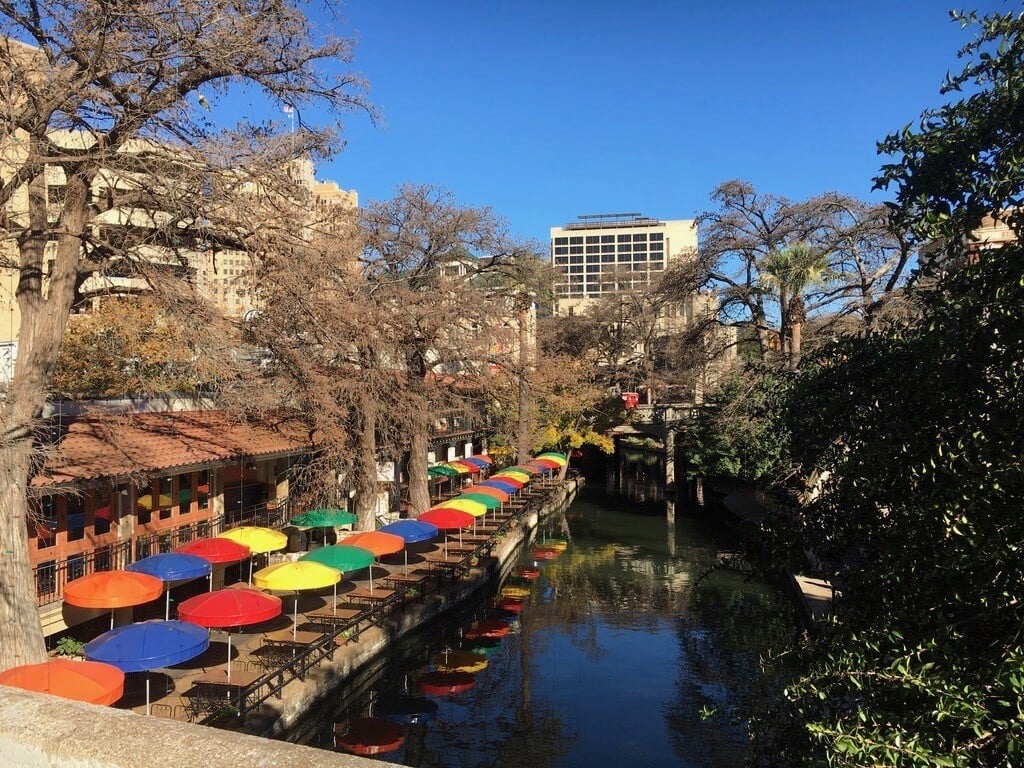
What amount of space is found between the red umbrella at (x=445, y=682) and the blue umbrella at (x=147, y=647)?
A: 6500 mm

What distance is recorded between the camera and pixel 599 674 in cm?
1886

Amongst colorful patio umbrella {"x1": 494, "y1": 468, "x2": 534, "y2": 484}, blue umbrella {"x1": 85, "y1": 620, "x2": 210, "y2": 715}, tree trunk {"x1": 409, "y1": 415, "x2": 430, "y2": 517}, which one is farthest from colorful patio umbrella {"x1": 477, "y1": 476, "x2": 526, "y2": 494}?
blue umbrella {"x1": 85, "y1": 620, "x2": 210, "y2": 715}

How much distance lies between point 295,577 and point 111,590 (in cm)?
369

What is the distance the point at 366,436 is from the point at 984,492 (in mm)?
20989

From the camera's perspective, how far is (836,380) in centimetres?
649

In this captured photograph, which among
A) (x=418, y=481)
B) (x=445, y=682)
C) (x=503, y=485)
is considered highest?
(x=418, y=481)

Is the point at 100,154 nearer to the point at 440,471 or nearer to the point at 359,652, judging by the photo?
the point at 359,652

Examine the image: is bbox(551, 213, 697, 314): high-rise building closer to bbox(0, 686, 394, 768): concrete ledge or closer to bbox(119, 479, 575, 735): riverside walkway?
bbox(119, 479, 575, 735): riverside walkway

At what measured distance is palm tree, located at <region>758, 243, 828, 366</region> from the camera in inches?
1068

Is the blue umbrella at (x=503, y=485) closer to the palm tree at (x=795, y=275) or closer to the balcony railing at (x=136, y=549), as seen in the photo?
the balcony railing at (x=136, y=549)

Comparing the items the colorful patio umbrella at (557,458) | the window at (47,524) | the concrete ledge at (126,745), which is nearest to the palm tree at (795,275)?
the colorful patio umbrella at (557,458)

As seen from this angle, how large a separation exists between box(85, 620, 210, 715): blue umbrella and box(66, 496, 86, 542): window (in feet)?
14.6

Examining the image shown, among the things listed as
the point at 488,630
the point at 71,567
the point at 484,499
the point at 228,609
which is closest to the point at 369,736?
the point at 228,609

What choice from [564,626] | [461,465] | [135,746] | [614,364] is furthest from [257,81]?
[614,364]
